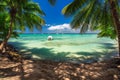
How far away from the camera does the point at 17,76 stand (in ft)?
21.5

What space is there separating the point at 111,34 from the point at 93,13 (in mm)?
6243

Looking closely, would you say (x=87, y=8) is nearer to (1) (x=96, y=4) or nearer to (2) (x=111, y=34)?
(1) (x=96, y=4)

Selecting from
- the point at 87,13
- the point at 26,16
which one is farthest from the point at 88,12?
the point at 26,16

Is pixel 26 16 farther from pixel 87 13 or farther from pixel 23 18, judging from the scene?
pixel 87 13

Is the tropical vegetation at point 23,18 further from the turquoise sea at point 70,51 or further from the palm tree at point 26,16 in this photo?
the turquoise sea at point 70,51

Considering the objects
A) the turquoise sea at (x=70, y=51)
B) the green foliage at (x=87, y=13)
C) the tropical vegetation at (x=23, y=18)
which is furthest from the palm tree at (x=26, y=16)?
the green foliage at (x=87, y=13)

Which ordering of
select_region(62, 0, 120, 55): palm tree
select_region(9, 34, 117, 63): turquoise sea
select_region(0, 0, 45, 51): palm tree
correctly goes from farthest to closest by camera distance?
1. select_region(9, 34, 117, 63): turquoise sea
2. select_region(0, 0, 45, 51): palm tree
3. select_region(62, 0, 120, 55): palm tree

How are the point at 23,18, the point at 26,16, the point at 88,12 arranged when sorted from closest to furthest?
1. the point at 88,12
2. the point at 26,16
3. the point at 23,18

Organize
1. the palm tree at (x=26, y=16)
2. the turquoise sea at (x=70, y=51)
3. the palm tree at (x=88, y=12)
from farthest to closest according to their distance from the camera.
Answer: the turquoise sea at (x=70, y=51) < the palm tree at (x=26, y=16) < the palm tree at (x=88, y=12)

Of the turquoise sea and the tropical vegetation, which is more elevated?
the tropical vegetation

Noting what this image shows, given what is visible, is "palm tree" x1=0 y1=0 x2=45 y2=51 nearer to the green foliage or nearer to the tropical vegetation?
the tropical vegetation

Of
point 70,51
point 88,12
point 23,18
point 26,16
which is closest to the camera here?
point 88,12

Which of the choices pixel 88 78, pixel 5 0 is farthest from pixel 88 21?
pixel 5 0

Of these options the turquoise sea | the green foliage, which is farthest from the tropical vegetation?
the green foliage
